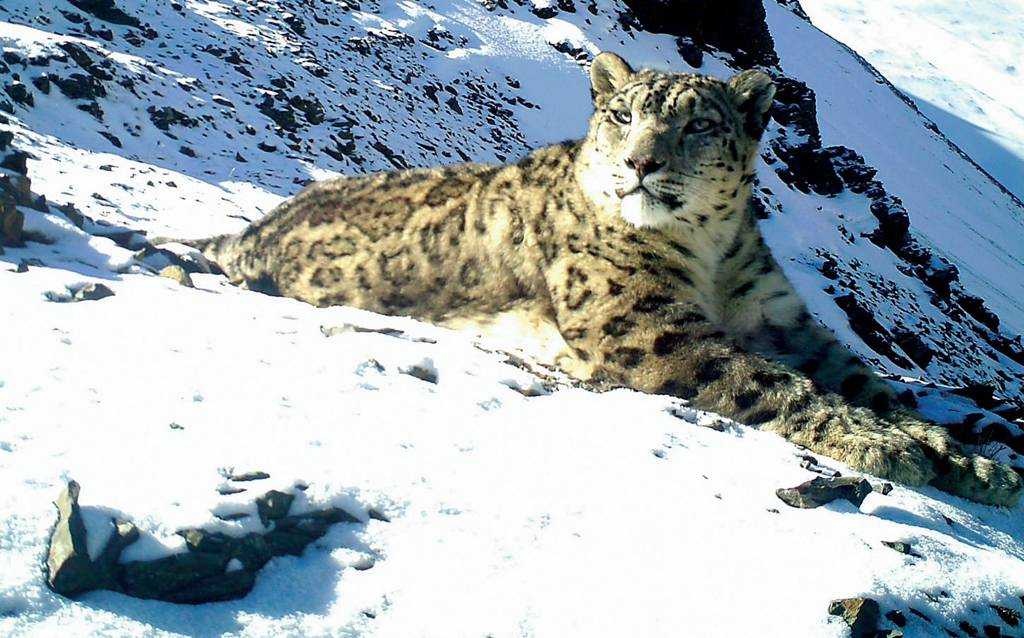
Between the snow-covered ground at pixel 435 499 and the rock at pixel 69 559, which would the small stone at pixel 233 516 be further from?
the rock at pixel 69 559

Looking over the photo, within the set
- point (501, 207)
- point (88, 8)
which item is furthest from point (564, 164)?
point (88, 8)

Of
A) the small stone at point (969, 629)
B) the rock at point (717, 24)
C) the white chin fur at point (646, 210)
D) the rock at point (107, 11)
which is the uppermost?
the rock at point (717, 24)

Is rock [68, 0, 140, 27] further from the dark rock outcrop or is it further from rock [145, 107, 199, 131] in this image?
the dark rock outcrop

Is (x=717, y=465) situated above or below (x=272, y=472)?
above

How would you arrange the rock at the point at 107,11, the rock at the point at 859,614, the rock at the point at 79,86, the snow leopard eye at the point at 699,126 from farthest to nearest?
the rock at the point at 107,11, the rock at the point at 79,86, the snow leopard eye at the point at 699,126, the rock at the point at 859,614

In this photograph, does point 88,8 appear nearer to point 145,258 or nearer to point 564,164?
point 145,258

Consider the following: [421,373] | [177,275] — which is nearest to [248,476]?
[421,373]

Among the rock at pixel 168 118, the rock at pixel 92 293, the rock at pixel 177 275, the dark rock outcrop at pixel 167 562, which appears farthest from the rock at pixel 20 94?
the dark rock outcrop at pixel 167 562
